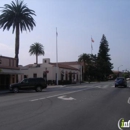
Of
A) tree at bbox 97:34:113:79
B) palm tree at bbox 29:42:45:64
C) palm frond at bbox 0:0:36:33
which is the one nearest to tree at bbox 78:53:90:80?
tree at bbox 97:34:113:79

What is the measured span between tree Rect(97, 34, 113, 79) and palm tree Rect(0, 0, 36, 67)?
59716 mm

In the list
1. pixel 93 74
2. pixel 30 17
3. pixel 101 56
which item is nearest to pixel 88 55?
pixel 93 74

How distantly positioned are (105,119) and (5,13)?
37.3 m

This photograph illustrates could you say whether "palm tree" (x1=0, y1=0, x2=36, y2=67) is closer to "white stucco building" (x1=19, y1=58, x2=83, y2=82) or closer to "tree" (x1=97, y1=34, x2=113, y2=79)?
"white stucco building" (x1=19, y1=58, x2=83, y2=82)

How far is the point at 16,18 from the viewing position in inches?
1682

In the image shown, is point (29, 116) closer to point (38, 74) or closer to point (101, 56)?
point (38, 74)

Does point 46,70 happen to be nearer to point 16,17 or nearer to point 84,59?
point 16,17

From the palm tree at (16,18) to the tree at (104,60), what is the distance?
59716mm

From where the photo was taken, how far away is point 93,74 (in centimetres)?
9588

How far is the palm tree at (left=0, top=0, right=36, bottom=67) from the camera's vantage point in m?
42.8

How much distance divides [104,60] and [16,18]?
7088 cm

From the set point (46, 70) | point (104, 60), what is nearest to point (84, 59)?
point (104, 60)

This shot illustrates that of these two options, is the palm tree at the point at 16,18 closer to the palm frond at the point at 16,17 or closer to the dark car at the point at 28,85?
the palm frond at the point at 16,17

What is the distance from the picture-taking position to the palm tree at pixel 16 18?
140 feet
